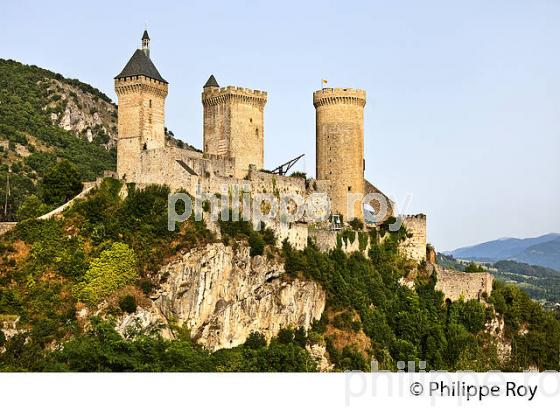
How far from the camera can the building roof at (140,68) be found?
4928cm

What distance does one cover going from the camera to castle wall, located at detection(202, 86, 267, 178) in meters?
53.7

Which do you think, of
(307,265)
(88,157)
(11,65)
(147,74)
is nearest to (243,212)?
(307,265)

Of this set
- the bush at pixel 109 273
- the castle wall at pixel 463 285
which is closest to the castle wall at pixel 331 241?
the castle wall at pixel 463 285

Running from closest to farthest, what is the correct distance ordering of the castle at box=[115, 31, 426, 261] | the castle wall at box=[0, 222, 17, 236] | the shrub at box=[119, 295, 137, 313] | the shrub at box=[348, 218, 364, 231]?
1. the shrub at box=[119, 295, 137, 313]
2. the castle wall at box=[0, 222, 17, 236]
3. the castle at box=[115, 31, 426, 261]
4. the shrub at box=[348, 218, 364, 231]

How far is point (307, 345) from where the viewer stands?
4909cm

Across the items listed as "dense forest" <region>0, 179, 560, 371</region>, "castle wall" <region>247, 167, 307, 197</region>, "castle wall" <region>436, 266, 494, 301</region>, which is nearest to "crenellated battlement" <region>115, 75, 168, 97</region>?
"dense forest" <region>0, 179, 560, 371</region>

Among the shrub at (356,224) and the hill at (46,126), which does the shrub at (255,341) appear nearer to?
the shrub at (356,224)

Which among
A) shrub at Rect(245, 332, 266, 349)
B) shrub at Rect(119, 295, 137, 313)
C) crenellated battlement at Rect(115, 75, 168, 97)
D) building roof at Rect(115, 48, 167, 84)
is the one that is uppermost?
building roof at Rect(115, 48, 167, 84)

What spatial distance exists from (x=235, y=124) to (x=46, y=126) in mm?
35857

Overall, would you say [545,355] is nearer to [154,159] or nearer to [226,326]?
[226,326]

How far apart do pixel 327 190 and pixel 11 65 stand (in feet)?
164

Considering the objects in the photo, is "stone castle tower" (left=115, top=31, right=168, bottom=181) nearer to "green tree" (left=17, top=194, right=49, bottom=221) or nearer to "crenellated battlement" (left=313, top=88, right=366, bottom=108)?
"green tree" (left=17, top=194, right=49, bottom=221)

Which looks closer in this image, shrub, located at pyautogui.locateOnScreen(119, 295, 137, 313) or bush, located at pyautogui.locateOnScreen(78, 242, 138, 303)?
shrub, located at pyautogui.locateOnScreen(119, 295, 137, 313)

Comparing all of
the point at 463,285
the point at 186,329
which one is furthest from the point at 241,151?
the point at 463,285
